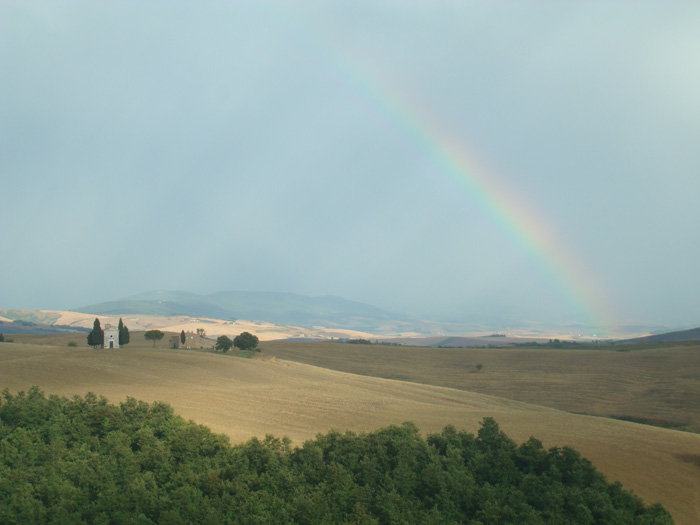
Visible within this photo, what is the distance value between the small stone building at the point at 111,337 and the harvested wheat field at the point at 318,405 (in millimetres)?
9681

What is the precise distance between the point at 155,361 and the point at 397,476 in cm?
4008

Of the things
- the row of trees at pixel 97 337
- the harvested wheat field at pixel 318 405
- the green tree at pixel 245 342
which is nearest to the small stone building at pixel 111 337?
the row of trees at pixel 97 337

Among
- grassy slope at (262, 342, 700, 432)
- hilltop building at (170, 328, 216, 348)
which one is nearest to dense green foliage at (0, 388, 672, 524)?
grassy slope at (262, 342, 700, 432)

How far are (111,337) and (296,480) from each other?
5872 centimetres

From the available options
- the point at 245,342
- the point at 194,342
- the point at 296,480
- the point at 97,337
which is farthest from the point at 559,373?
the point at 296,480

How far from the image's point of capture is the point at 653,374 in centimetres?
6494

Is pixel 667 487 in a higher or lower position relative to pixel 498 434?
lower

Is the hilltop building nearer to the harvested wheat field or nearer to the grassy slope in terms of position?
the grassy slope

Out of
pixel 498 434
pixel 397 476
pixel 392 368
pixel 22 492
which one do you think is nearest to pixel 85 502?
pixel 22 492

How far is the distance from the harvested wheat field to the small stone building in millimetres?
9681

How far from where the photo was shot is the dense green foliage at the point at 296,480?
13914 millimetres

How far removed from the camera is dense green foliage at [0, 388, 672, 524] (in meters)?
13.9

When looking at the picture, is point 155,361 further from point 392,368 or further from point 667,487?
point 667,487

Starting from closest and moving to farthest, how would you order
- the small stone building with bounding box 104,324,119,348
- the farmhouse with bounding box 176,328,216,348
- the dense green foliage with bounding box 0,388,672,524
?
the dense green foliage with bounding box 0,388,672,524, the small stone building with bounding box 104,324,119,348, the farmhouse with bounding box 176,328,216,348
